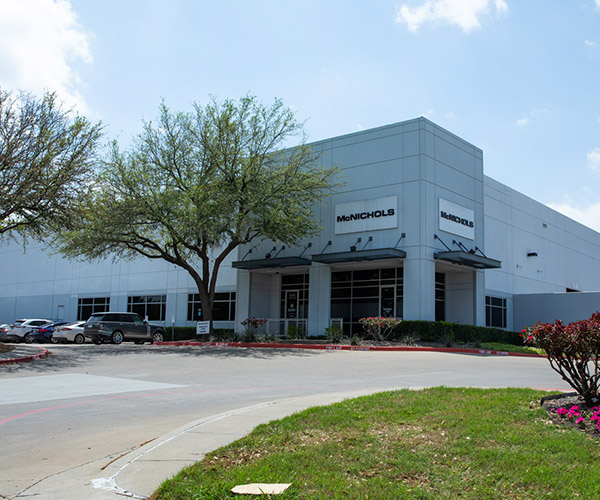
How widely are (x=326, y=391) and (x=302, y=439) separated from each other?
5444 mm

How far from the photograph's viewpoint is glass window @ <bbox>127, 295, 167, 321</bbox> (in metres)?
43.0

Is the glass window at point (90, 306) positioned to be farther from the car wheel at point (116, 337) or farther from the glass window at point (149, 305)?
the car wheel at point (116, 337)

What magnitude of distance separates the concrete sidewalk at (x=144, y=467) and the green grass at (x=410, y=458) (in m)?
0.28

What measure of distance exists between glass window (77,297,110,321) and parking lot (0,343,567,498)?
85.3ft

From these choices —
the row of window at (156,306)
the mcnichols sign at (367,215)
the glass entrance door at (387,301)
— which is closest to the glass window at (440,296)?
the glass entrance door at (387,301)

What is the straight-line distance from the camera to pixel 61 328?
108 ft

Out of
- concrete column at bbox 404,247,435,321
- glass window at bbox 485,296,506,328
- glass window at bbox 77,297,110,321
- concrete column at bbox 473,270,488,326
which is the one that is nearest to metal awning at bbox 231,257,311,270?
concrete column at bbox 404,247,435,321

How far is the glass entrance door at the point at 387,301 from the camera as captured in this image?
3166 cm

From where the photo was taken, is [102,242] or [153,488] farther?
[102,242]

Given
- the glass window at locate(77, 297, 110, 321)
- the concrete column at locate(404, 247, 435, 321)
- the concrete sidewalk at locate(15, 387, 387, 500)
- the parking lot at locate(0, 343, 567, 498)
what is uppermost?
the concrete column at locate(404, 247, 435, 321)

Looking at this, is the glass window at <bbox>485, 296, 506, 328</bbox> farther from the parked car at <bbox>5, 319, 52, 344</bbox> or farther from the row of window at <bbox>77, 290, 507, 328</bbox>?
the parked car at <bbox>5, 319, 52, 344</bbox>

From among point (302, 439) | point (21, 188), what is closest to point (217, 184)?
point (21, 188)

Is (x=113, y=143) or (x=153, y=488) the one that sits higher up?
(x=113, y=143)

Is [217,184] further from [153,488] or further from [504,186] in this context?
[153,488]
